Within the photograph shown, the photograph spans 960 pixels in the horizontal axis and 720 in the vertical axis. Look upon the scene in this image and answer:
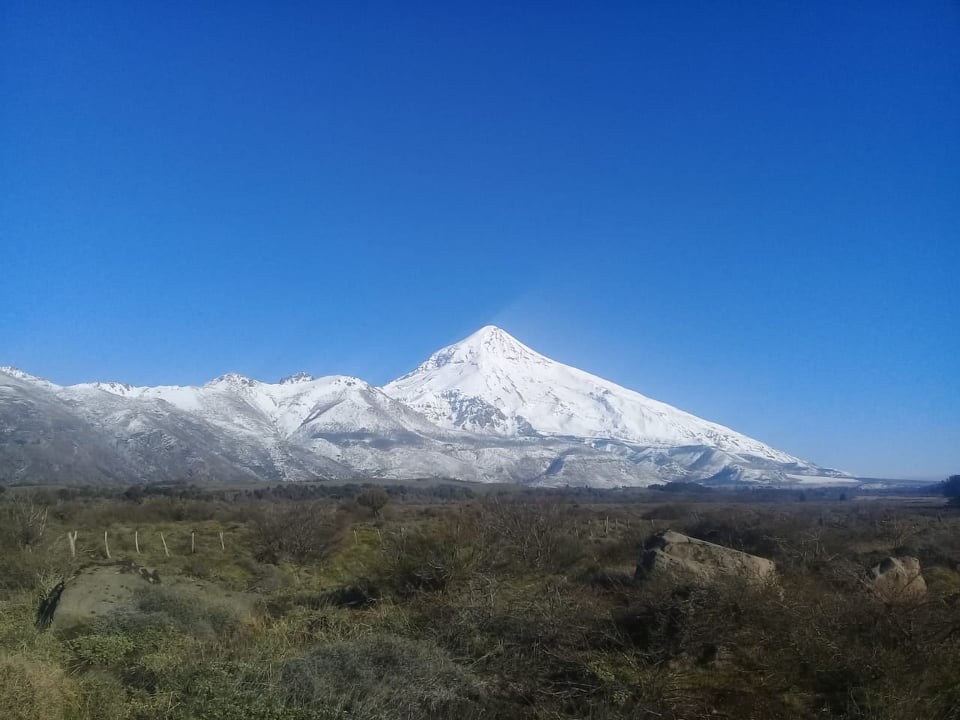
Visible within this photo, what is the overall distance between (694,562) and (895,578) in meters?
3.59

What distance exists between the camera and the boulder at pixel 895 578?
34.2 feet

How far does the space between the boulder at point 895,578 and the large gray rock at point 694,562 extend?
1512 millimetres

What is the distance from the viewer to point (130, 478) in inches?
4269

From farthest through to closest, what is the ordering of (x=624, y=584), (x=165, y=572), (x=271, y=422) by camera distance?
(x=271, y=422) < (x=165, y=572) < (x=624, y=584)

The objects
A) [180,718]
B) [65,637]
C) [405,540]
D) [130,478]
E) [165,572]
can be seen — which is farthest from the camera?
[130,478]

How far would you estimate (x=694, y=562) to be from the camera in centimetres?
1182

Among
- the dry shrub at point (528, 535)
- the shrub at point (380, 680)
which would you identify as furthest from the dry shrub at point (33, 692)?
the dry shrub at point (528, 535)

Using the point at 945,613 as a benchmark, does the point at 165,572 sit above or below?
below

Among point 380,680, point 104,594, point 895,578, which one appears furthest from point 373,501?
point 380,680

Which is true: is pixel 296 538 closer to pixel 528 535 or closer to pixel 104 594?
pixel 528 535

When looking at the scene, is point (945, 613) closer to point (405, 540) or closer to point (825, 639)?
point (825, 639)

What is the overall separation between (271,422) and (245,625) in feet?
642

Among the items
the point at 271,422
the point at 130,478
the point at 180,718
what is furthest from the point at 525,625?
the point at 271,422

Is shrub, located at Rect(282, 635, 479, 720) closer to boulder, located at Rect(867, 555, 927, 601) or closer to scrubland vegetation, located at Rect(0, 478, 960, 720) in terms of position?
scrubland vegetation, located at Rect(0, 478, 960, 720)
